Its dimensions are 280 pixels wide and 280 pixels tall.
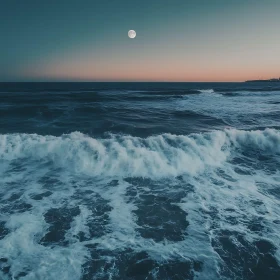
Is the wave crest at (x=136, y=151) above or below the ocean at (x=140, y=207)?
above

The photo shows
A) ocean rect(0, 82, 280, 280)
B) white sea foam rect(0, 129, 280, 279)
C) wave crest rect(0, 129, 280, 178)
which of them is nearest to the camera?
ocean rect(0, 82, 280, 280)

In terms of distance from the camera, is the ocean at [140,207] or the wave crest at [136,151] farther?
the wave crest at [136,151]

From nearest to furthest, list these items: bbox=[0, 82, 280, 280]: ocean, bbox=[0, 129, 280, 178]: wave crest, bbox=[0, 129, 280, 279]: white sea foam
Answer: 1. bbox=[0, 82, 280, 280]: ocean
2. bbox=[0, 129, 280, 279]: white sea foam
3. bbox=[0, 129, 280, 178]: wave crest

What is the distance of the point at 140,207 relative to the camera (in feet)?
22.9

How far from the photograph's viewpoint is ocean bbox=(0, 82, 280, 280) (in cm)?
479

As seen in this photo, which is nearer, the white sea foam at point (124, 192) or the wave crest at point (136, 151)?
the white sea foam at point (124, 192)

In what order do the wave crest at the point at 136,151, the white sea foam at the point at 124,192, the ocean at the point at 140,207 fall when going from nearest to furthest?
the ocean at the point at 140,207 → the white sea foam at the point at 124,192 → the wave crest at the point at 136,151

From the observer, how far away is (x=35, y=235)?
5.62m

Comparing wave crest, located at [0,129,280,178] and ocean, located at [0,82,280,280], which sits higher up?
wave crest, located at [0,129,280,178]

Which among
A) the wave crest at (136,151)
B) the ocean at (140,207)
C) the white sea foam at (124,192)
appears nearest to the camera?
the ocean at (140,207)

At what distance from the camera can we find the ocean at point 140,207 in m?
4.79

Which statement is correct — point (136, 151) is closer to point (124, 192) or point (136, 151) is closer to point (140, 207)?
point (124, 192)

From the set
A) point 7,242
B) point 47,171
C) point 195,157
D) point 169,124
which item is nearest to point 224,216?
point 195,157

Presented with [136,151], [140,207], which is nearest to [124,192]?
[140,207]
